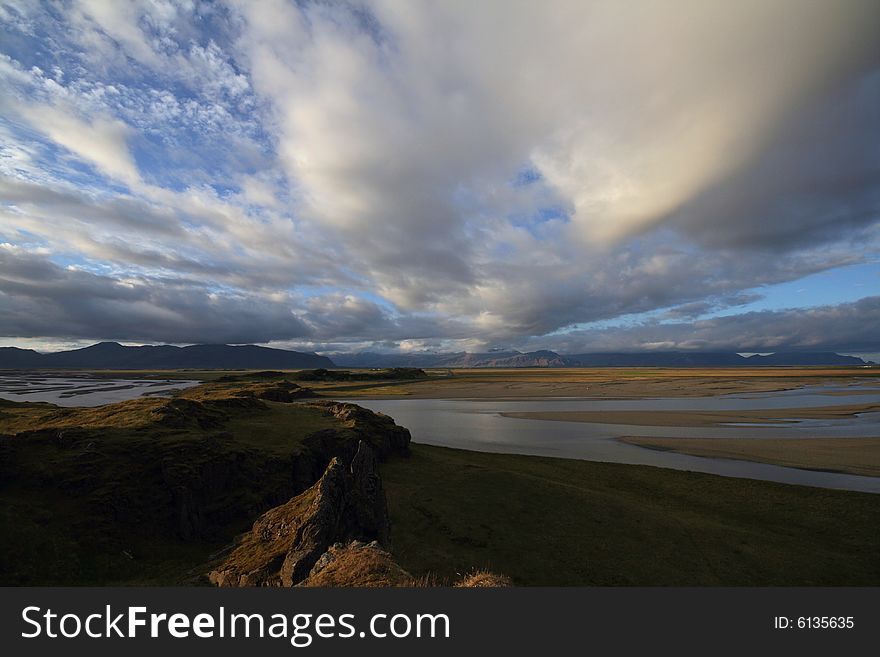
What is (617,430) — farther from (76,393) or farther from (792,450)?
(76,393)

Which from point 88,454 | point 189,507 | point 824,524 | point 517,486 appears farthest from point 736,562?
point 88,454

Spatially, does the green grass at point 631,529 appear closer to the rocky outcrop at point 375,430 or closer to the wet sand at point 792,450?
the rocky outcrop at point 375,430

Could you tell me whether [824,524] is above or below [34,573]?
below

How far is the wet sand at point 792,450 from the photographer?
40.9 metres

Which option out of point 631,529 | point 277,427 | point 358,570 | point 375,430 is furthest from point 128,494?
point 631,529

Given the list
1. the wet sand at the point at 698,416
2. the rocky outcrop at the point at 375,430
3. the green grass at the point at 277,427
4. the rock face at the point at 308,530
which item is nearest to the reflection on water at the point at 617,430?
the wet sand at the point at 698,416

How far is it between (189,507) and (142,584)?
6.13 meters

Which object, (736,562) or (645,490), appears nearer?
(736,562)

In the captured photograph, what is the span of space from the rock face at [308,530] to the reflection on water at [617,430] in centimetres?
3299

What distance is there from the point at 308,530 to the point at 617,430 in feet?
198

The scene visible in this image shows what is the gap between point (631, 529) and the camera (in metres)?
25.1

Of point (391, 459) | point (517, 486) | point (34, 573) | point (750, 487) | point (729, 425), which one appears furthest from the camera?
point (729, 425)

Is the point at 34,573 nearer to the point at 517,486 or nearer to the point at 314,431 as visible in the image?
the point at 314,431

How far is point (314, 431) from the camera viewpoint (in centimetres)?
3450
